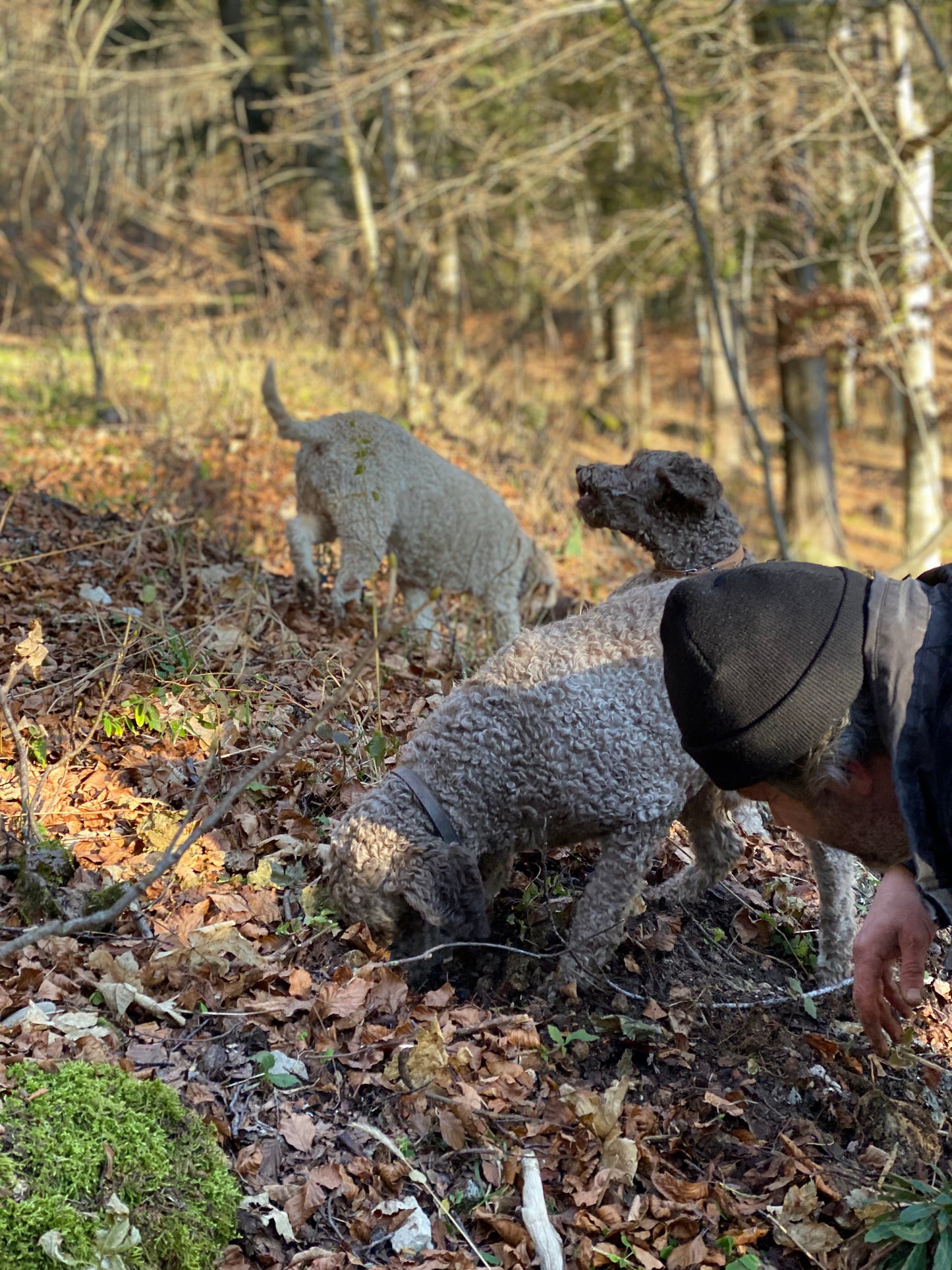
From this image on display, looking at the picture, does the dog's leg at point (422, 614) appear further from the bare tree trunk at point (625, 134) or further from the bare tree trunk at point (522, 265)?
→ the bare tree trunk at point (522, 265)

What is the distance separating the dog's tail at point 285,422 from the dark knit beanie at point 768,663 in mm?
4945

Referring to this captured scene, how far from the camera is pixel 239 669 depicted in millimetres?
5012

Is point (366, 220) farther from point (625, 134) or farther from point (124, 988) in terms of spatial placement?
point (124, 988)

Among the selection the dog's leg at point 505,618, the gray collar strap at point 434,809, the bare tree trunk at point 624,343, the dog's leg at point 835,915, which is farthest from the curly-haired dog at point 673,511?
the bare tree trunk at point 624,343

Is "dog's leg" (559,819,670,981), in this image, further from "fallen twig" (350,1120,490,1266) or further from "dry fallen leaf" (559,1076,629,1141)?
"fallen twig" (350,1120,490,1266)

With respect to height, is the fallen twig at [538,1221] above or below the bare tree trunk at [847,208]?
below

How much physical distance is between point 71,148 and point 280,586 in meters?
7.48

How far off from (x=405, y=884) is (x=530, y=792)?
1.75 feet

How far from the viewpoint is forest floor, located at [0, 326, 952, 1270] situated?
2971mm

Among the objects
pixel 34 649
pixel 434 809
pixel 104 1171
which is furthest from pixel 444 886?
pixel 34 649

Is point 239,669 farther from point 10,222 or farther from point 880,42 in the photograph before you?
point 10,222

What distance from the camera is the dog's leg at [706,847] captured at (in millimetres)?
4262

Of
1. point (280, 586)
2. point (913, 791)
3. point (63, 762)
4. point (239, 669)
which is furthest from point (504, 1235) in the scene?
point (280, 586)

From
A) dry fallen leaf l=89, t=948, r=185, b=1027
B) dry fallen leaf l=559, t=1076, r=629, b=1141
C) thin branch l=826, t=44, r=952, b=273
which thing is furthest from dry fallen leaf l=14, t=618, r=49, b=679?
thin branch l=826, t=44, r=952, b=273
